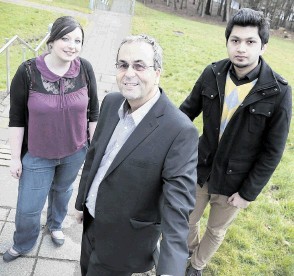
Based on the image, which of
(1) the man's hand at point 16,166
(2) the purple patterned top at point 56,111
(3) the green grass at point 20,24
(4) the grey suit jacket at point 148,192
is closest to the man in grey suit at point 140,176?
(4) the grey suit jacket at point 148,192

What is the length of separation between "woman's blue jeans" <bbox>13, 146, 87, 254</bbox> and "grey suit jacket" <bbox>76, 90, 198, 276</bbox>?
70 centimetres

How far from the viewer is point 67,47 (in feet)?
8.66

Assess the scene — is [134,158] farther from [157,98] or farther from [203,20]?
[203,20]

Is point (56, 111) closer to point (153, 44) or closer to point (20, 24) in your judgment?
point (153, 44)

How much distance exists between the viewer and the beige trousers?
9.74 feet

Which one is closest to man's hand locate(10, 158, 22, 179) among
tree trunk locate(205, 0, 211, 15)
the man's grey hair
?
the man's grey hair

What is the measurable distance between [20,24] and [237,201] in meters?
12.0

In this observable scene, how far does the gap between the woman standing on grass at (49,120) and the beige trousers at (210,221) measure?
1.11 metres

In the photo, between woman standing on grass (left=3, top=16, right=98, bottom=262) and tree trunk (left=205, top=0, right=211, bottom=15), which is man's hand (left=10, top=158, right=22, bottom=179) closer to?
woman standing on grass (left=3, top=16, right=98, bottom=262)

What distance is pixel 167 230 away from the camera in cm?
181

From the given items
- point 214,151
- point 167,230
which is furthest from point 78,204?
point 214,151

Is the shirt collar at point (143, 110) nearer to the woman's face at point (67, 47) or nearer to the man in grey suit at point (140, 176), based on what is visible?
the man in grey suit at point (140, 176)

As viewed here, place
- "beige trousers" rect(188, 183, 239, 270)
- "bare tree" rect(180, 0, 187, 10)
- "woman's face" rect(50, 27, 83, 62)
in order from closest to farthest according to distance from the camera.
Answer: "woman's face" rect(50, 27, 83, 62) → "beige trousers" rect(188, 183, 239, 270) → "bare tree" rect(180, 0, 187, 10)

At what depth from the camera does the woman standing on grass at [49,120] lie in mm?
2645
